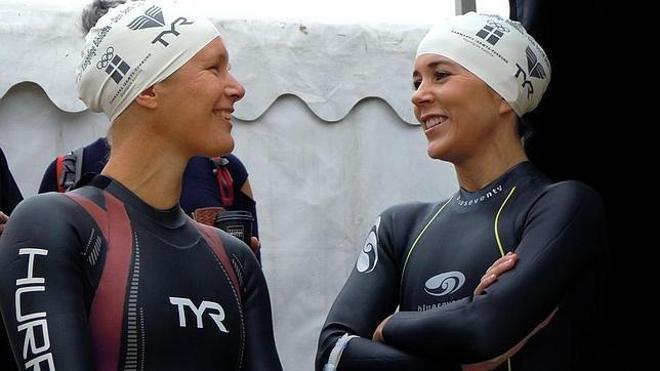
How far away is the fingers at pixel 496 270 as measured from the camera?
3387 mm

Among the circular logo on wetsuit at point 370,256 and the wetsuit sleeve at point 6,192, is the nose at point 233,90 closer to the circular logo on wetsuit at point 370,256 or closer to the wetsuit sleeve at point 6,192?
the circular logo on wetsuit at point 370,256


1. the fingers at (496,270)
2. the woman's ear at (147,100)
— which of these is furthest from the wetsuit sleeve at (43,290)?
the fingers at (496,270)

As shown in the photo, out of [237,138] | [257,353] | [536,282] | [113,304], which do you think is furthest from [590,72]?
[237,138]

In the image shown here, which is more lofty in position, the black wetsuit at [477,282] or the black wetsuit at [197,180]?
the black wetsuit at [477,282]

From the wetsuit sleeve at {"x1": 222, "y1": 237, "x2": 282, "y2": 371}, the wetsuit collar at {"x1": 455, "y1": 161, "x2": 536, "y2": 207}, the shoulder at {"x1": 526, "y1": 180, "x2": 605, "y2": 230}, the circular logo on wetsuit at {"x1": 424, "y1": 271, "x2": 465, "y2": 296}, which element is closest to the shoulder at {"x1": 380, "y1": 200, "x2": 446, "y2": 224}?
the wetsuit collar at {"x1": 455, "y1": 161, "x2": 536, "y2": 207}

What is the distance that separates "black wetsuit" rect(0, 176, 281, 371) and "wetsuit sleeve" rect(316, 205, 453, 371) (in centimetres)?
33

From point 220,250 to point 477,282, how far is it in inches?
28.5

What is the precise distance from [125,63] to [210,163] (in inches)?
56.6

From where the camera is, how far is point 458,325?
3342 mm

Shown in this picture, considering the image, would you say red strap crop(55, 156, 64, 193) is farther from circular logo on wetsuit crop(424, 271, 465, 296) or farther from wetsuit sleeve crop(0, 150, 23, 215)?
circular logo on wetsuit crop(424, 271, 465, 296)

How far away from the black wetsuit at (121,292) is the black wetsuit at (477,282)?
416 mm

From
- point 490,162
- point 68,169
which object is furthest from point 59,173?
point 490,162

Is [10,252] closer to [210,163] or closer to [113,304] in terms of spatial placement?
[113,304]

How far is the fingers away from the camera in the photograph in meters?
3.39
